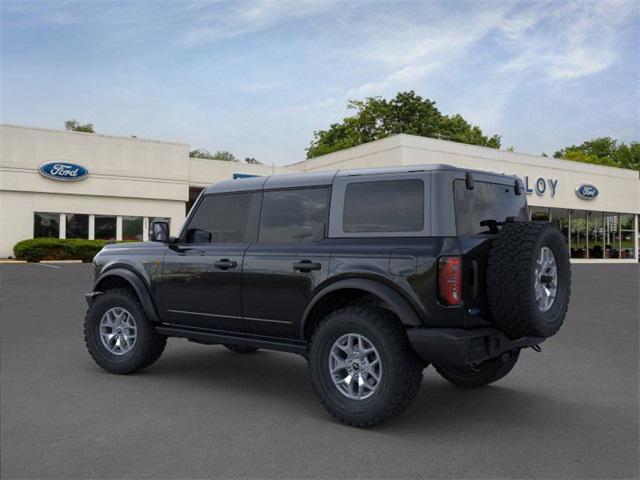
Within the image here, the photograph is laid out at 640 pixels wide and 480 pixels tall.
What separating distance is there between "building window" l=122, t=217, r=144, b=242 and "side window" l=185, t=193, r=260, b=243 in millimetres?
31328

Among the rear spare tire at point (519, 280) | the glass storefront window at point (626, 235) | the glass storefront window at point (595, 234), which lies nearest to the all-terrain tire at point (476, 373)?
→ the rear spare tire at point (519, 280)

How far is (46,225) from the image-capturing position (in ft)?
112

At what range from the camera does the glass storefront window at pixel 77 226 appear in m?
34.7

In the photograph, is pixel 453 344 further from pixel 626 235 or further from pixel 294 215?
pixel 626 235

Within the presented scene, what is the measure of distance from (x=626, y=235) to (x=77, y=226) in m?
40.8

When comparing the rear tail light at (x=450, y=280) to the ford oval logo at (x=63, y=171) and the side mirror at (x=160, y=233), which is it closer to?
the side mirror at (x=160, y=233)

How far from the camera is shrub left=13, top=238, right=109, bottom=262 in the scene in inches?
1220

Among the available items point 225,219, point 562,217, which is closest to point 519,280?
point 225,219

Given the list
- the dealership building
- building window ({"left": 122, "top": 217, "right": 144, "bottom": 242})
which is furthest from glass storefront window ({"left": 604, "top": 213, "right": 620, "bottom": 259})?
building window ({"left": 122, "top": 217, "right": 144, "bottom": 242})

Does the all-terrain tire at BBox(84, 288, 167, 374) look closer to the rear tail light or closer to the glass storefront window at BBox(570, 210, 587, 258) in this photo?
the rear tail light

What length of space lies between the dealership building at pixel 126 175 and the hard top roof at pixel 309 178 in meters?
29.5

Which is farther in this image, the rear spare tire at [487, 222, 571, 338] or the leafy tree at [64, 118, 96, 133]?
the leafy tree at [64, 118, 96, 133]

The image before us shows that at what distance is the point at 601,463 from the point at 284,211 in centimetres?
319

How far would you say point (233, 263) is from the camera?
563 cm
